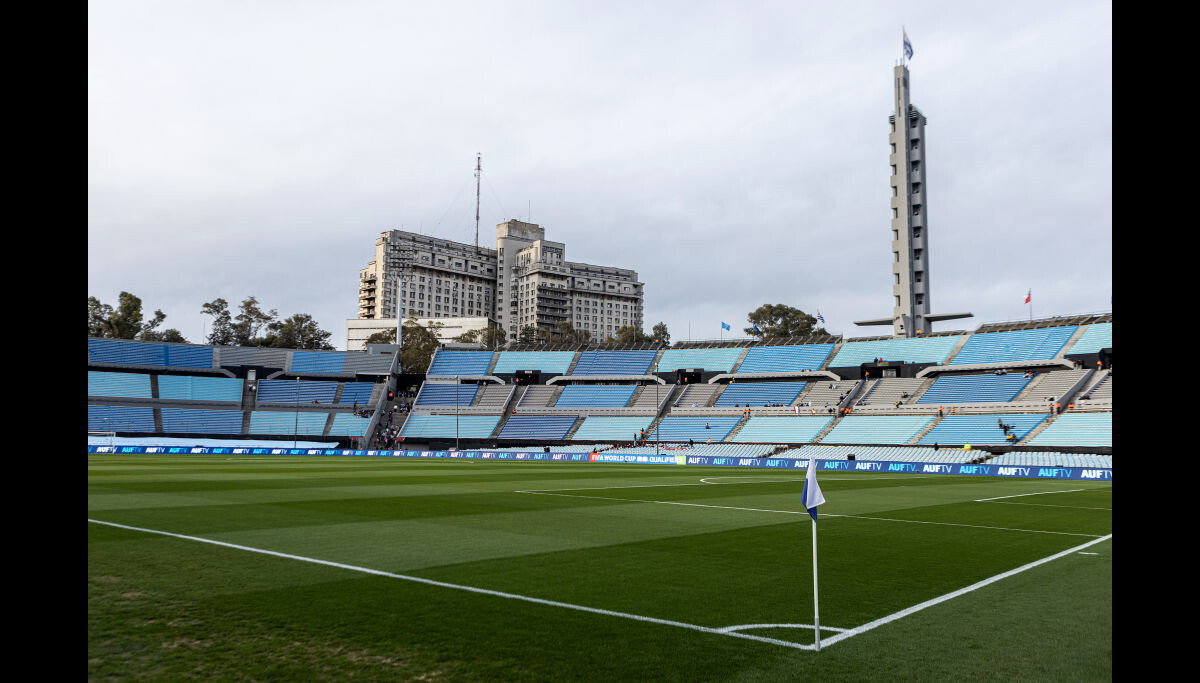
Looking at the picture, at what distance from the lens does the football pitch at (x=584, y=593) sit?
715 centimetres

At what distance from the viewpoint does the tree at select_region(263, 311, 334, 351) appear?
13476 centimetres

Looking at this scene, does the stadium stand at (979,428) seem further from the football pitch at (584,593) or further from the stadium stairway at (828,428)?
the football pitch at (584,593)

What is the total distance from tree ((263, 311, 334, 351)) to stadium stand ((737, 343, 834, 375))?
8494 cm

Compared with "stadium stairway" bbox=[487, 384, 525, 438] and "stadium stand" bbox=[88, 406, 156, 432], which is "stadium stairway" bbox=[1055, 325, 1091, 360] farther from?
"stadium stand" bbox=[88, 406, 156, 432]

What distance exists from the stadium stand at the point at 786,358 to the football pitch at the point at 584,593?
63.3 metres

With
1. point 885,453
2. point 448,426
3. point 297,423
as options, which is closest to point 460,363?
point 448,426

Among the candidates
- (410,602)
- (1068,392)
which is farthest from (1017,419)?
(410,602)

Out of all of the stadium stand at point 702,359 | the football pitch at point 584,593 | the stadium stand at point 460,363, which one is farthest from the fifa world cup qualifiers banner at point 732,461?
the stadium stand at point 702,359

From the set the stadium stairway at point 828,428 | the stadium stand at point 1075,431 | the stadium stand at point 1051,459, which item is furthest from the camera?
the stadium stairway at point 828,428

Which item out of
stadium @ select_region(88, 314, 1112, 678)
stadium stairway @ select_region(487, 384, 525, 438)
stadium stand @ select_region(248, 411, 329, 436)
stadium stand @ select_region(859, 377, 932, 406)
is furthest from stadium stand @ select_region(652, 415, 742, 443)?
stadium stand @ select_region(248, 411, 329, 436)

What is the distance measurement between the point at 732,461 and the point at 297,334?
106 metres

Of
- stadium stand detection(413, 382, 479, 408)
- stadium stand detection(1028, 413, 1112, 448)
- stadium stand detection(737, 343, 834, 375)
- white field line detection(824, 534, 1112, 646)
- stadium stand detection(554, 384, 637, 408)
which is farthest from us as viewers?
stadium stand detection(413, 382, 479, 408)

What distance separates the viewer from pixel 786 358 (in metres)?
85.9
